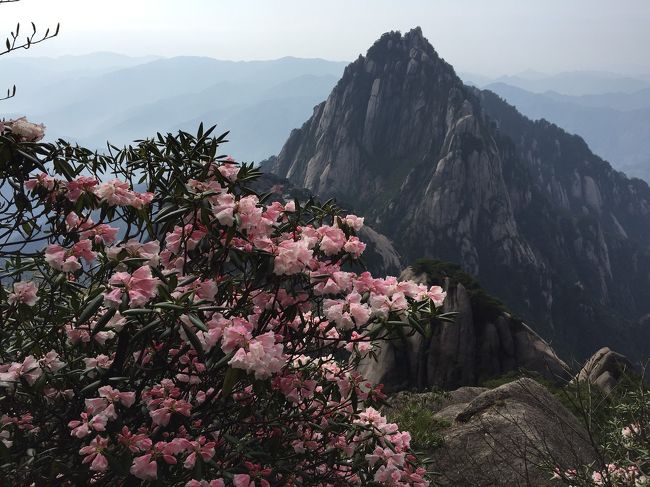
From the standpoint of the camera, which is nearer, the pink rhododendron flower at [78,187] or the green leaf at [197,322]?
the green leaf at [197,322]

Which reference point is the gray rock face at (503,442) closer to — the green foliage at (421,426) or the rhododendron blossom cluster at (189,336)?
the green foliage at (421,426)

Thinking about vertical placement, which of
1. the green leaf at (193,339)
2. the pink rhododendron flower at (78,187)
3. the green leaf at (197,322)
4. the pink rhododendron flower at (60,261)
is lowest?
the green leaf at (193,339)

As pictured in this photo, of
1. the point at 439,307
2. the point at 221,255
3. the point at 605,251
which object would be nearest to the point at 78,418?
the point at 221,255

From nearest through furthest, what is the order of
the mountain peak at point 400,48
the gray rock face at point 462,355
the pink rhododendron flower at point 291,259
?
the pink rhododendron flower at point 291,259, the gray rock face at point 462,355, the mountain peak at point 400,48

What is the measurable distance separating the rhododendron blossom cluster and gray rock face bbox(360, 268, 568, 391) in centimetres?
3474

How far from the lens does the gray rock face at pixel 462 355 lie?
39.5 metres

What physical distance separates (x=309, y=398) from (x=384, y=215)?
125630mm

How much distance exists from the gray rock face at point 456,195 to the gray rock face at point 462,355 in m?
68.2

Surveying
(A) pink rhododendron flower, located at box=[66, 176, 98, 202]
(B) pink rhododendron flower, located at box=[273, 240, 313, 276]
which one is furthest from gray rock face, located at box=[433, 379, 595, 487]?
(A) pink rhododendron flower, located at box=[66, 176, 98, 202]

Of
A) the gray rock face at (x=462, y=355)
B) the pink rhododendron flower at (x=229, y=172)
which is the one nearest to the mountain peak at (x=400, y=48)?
the gray rock face at (x=462, y=355)

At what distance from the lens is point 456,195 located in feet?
391

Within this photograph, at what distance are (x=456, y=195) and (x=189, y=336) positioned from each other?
400 feet

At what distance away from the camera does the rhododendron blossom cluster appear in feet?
11.0

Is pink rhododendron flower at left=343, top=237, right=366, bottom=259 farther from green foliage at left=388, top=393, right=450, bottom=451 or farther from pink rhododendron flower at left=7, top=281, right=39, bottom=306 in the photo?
green foliage at left=388, top=393, right=450, bottom=451
